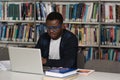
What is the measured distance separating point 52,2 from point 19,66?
91.1 inches

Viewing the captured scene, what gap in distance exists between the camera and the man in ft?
9.64

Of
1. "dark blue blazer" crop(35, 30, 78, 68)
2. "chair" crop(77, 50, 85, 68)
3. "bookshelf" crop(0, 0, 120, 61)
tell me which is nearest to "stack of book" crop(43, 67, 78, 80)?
"dark blue blazer" crop(35, 30, 78, 68)

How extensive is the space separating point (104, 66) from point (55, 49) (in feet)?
2.01

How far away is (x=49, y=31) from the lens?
3035 mm

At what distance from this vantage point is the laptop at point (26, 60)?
94.7 inches

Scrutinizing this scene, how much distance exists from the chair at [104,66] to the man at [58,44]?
18cm

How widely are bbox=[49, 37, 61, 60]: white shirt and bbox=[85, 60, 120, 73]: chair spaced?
38cm

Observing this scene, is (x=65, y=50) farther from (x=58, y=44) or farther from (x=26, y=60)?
(x=26, y=60)

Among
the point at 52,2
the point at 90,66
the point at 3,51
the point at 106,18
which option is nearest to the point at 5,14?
the point at 52,2

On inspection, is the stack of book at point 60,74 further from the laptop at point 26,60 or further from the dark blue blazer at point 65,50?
the dark blue blazer at point 65,50

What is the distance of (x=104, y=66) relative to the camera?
2.87 meters

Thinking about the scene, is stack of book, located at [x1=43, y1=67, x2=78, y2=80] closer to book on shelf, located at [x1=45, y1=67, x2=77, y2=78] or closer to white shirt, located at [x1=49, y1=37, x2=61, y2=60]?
book on shelf, located at [x1=45, y1=67, x2=77, y2=78]

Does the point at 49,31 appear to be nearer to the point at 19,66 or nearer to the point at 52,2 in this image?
the point at 19,66

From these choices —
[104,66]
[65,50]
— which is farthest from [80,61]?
[104,66]
